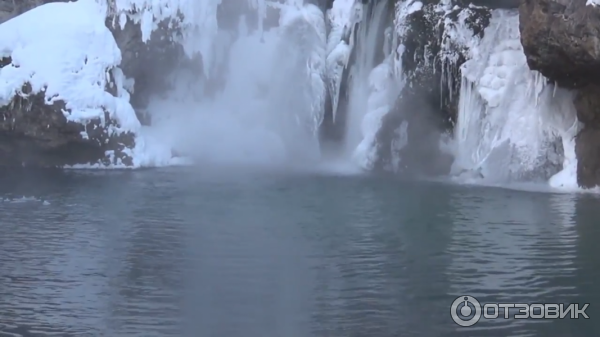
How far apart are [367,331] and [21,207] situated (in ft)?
36.6

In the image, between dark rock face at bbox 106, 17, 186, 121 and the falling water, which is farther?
dark rock face at bbox 106, 17, 186, 121

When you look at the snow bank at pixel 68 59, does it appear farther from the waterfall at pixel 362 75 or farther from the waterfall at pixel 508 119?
the waterfall at pixel 508 119

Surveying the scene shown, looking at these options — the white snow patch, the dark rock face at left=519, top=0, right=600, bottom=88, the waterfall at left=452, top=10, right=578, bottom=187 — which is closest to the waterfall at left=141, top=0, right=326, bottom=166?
the white snow patch

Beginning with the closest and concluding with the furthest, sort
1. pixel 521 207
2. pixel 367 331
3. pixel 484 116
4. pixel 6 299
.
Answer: pixel 367 331, pixel 6 299, pixel 521 207, pixel 484 116

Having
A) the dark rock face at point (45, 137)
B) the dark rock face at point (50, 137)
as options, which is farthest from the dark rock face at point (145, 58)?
the dark rock face at point (45, 137)

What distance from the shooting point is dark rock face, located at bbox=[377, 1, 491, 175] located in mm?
24672

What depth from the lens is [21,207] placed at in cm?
1822

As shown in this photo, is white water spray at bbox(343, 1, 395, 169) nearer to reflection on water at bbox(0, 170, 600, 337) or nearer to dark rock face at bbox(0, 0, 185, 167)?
reflection on water at bbox(0, 170, 600, 337)

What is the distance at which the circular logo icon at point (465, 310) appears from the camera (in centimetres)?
984

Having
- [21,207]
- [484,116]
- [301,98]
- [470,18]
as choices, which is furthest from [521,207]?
[301,98]

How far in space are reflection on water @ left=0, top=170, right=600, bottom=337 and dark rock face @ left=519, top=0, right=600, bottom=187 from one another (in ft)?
7.14

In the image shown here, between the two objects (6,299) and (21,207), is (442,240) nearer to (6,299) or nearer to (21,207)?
(6,299)

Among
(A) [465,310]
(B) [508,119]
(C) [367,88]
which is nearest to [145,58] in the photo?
(C) [367,88]

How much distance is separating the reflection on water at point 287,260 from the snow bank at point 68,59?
246 inches
